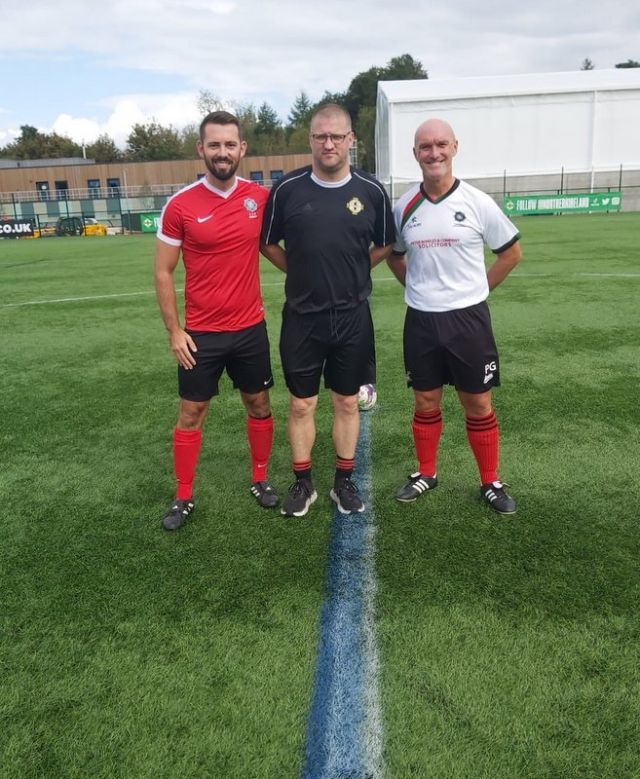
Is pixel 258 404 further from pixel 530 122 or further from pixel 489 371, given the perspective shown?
pixel 530 122

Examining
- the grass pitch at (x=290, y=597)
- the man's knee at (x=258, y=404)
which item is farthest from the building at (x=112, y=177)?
the man's knee at (x=258, y=404)

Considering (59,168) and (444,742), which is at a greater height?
(59,168)

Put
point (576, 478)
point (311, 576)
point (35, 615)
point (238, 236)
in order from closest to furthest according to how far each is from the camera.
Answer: point (35, 615) < point (311, 576) < point (238, 236) < point (576, 478)

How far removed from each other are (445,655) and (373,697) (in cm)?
35

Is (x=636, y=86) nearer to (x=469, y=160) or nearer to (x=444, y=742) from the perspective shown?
(x=469, y=160)

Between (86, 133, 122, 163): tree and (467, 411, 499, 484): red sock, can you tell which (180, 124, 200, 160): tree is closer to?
(86, 133, 122, 163): tree

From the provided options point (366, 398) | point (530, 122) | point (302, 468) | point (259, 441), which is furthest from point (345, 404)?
point (530, 122)

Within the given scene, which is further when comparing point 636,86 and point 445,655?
point 636,86

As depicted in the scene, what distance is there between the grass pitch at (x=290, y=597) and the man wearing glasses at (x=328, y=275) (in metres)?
0.41

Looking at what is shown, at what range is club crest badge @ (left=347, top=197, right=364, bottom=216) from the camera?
11.0ft

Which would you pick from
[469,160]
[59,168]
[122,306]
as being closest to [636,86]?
[469,160]

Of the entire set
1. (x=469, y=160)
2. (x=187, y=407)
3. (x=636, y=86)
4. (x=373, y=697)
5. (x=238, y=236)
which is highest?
(x=636, y=86)

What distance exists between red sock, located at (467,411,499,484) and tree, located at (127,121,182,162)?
74.2 metres

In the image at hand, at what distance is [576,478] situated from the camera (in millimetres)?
3936
